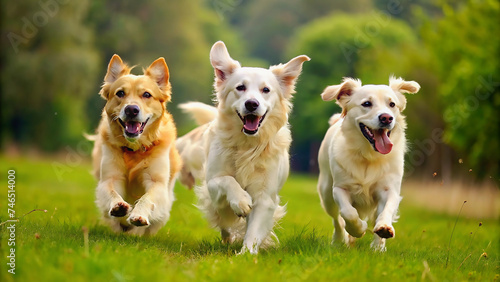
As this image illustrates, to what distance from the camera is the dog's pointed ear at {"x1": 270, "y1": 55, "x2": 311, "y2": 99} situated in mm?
5852

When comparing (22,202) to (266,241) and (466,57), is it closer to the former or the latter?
(266,241)

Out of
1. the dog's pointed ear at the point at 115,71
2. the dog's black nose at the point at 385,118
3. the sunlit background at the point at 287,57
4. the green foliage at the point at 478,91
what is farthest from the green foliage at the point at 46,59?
the dog's black nose at the point at 385,118

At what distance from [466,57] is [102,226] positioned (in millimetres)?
11070

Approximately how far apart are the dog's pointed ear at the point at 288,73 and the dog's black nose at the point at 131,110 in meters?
1.42

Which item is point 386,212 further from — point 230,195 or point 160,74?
point 160,74

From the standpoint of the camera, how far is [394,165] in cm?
573

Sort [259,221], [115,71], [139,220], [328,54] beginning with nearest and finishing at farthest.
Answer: [139,220] → [259,221] → [115,71] → [328,54]

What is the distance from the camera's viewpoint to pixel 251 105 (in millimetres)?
5273

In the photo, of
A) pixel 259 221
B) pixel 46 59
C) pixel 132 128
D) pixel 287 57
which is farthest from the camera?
pixel 287 57

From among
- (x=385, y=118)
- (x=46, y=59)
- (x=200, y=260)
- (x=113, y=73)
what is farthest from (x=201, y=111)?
(x=46, y=59)

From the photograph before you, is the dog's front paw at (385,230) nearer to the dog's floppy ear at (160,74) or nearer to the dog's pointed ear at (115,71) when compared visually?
the dog's floppy ear at (160,74)

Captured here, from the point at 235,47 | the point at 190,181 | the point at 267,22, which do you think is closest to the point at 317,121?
the point at 235,47

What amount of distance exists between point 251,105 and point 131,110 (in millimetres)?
1188

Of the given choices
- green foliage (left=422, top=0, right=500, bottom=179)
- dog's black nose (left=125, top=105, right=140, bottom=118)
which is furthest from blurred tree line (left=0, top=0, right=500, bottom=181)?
dog's black nose (left=125, top=105, right=140, bottom=118)
